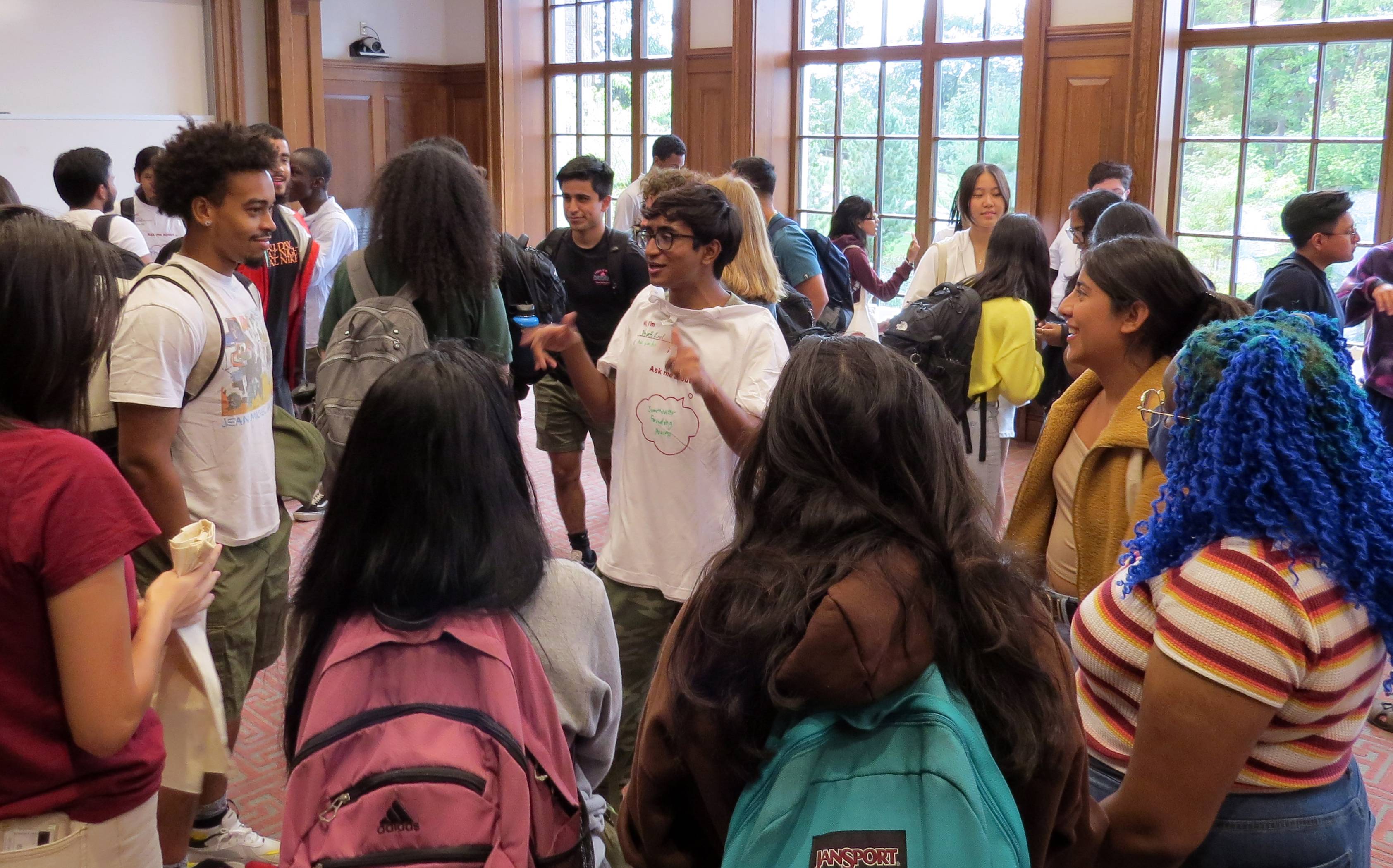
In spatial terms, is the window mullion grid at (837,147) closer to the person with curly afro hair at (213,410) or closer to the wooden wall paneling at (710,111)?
the wooden wall paneling at (710,111)

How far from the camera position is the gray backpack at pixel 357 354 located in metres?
2.77

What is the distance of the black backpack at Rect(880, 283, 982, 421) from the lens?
11.5 ft

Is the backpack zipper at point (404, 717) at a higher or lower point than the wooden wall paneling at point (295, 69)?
lower

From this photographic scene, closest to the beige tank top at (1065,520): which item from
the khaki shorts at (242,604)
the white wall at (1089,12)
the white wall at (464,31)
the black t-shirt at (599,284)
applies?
the khaki shorts at (242,604)

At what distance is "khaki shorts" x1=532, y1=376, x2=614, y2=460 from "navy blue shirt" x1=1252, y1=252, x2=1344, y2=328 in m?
2.36

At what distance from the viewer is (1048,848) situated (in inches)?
51.6

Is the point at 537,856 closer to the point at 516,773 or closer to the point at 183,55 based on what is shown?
the point at 516,773

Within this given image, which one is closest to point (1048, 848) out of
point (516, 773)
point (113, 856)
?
point (516, 773)

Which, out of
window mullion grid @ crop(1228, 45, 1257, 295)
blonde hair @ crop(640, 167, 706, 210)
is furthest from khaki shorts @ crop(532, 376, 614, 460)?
window mullion grid @ crop(1228, 45, 1257, 295)

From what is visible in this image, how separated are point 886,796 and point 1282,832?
2.33ft

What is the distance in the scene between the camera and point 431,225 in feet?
9.52

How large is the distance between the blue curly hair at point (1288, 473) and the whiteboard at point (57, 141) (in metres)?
8.12

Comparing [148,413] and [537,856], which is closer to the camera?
[537,856]

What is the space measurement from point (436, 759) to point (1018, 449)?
6203 mm
